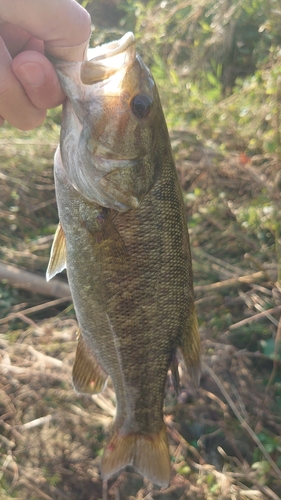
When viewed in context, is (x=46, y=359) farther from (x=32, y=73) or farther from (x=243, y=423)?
(x=32, y=73)

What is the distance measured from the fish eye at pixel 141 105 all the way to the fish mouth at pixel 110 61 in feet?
0.32

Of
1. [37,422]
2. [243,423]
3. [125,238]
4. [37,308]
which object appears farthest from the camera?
[37,308]

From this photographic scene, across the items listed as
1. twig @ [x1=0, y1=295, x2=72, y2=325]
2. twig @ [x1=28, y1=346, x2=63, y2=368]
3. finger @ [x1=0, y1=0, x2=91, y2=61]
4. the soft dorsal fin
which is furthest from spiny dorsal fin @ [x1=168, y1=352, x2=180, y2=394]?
twig @ [x1=0, y1=295, x2=72, y2=325]

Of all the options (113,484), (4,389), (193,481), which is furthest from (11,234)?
(193,481)

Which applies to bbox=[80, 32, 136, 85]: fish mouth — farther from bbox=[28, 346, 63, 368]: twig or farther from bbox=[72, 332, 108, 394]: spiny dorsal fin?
bbox=[28, 346, 63, 368]: twig

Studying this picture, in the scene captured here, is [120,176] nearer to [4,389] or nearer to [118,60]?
[118,60]

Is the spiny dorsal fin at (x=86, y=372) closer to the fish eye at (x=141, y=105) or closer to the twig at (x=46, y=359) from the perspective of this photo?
the fish eye at (x=141, y=105)

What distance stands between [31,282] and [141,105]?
2.43 metres

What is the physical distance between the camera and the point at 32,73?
3.90 ft

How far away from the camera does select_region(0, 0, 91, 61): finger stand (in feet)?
3.55

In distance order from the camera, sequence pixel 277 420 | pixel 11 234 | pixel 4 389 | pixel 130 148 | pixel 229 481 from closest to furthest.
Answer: pixel 130 148 < pixel 229 481 < pixel 277 420 < pixel 4 389 < pixel 11 234

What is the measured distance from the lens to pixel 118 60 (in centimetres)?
118

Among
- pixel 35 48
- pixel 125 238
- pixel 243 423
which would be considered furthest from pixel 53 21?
pixel 243 423

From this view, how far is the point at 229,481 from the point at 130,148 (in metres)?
1.97
